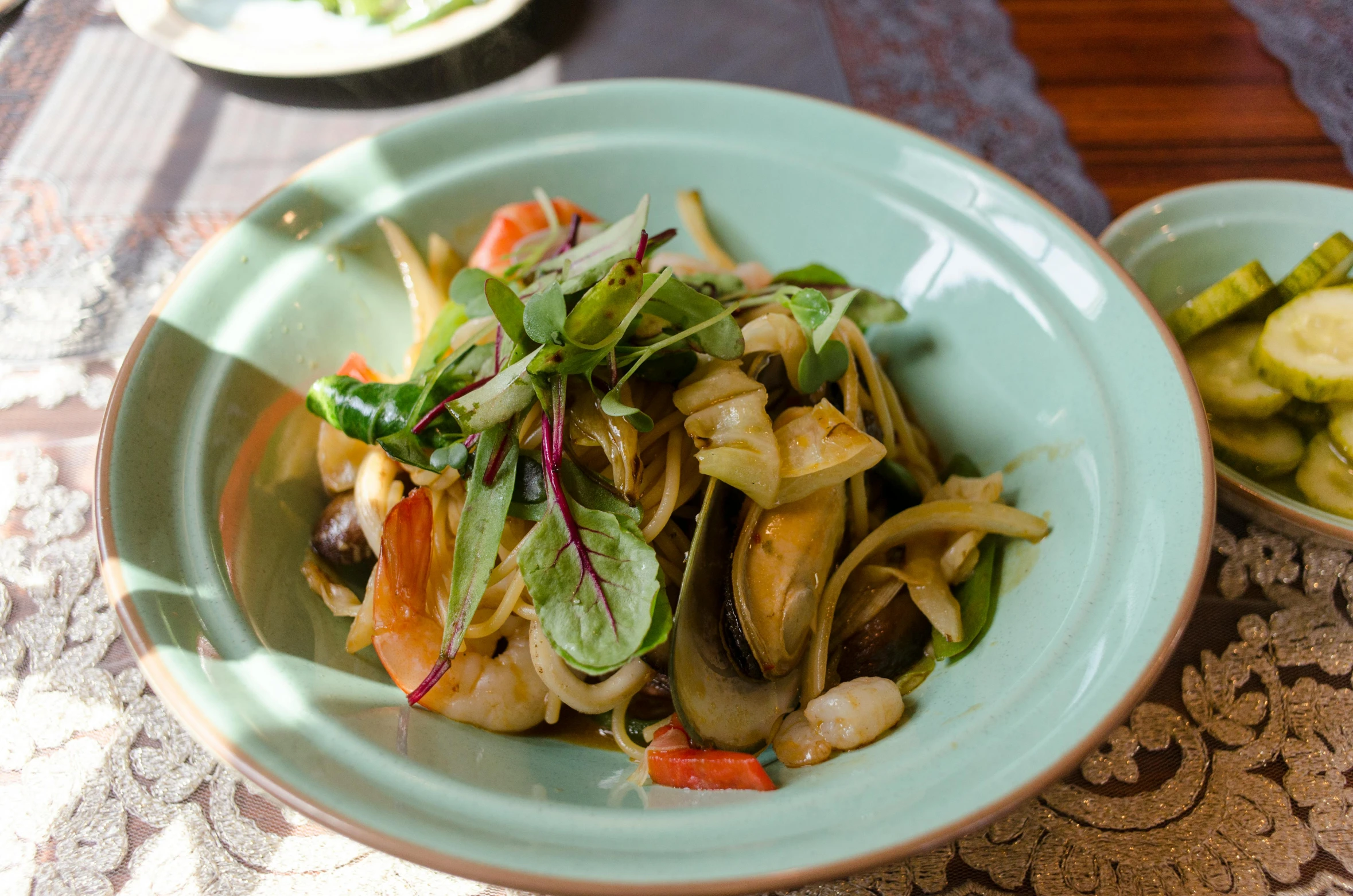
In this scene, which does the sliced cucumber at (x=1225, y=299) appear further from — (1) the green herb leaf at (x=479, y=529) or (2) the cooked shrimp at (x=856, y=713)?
(1) the green herb leaf at (x=479, y=529)

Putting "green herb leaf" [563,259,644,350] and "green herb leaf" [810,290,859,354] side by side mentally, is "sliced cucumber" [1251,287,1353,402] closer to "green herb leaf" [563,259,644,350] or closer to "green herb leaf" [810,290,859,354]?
"green herb leaf" [810,290,859,354]

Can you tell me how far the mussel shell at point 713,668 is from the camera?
1471 millimetres

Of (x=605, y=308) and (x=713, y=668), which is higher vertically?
(x=605, y=308)

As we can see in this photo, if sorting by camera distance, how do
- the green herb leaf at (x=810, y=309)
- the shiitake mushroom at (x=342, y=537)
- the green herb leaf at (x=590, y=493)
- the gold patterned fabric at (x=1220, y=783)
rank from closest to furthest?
the gold patterned fabric at (x=1220, y=783)
the green herb leaf at (x=590, y=493)
the green herb leaf at (x=810, y=309)
the shiitake mushroom at (x=342, y=537)

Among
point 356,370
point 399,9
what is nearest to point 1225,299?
point 356,370

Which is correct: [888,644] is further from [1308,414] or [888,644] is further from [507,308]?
[1308,414]

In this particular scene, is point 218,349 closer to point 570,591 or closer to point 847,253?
point 570,591

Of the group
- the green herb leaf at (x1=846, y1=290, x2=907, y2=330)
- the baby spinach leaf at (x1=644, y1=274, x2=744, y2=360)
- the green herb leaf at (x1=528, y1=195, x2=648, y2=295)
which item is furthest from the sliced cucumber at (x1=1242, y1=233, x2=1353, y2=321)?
the green herb leaf at (x1=528, y1=195, x2=648, y2=295)

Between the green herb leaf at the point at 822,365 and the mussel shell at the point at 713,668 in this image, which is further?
the green herb leaf at the point at 822,365

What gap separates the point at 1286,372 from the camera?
6.00 ft

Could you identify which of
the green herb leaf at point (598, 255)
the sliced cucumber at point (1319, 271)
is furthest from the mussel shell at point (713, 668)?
the sliced cucumber at point (1319, 271)

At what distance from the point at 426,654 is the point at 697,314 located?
33.4 inches

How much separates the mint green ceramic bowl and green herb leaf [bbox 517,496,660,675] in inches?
9.7

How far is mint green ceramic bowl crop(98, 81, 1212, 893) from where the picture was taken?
1184 millimetres
